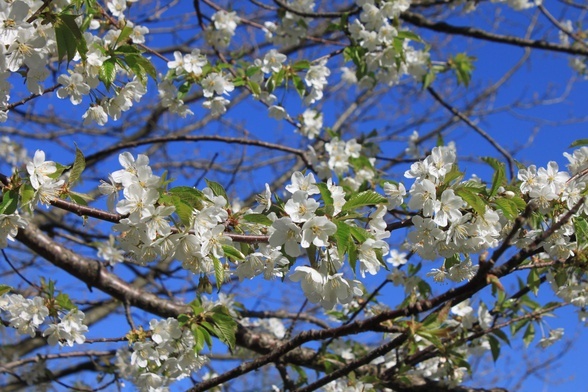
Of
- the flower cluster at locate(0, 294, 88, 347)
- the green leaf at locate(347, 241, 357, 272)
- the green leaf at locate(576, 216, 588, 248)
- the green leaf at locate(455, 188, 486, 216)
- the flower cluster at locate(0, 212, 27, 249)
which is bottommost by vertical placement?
the green leaf at locate(347, 241, 357, 272)

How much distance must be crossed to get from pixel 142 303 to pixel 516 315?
1.83 m

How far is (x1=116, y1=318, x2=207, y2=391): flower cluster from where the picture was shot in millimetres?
2070

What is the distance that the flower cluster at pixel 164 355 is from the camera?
207 centimetres

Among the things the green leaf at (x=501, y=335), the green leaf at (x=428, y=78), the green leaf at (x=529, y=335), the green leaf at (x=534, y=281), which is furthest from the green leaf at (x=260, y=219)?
the green leaf at (x=428, y=78)

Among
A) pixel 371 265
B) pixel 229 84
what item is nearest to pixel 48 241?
pixel 229 84

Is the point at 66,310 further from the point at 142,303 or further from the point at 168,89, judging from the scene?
the point at 168,89

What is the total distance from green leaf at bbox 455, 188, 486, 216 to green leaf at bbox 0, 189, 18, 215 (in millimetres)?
1102

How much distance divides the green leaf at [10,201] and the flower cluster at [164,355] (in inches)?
31.0

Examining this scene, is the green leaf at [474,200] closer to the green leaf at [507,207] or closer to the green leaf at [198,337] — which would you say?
the green leaf at [507,207]

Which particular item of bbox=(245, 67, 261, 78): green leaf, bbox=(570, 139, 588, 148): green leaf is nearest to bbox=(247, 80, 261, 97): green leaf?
bbox=(245, 67, 261, 78): green leaf

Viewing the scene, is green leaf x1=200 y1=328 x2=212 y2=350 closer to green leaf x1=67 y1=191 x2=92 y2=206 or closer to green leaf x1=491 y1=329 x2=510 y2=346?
green leaf x1=67 y1=191 x2=92 y2=206

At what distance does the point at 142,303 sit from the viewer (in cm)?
295

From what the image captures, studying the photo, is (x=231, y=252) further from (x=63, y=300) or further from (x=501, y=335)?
(x=501, y=335)

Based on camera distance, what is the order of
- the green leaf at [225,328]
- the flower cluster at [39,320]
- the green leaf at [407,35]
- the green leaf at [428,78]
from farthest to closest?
the green leaf at [428,78] → the green leaf at [407,35] → the flower cluster at [39,320] → the green leaf at [225,328]
